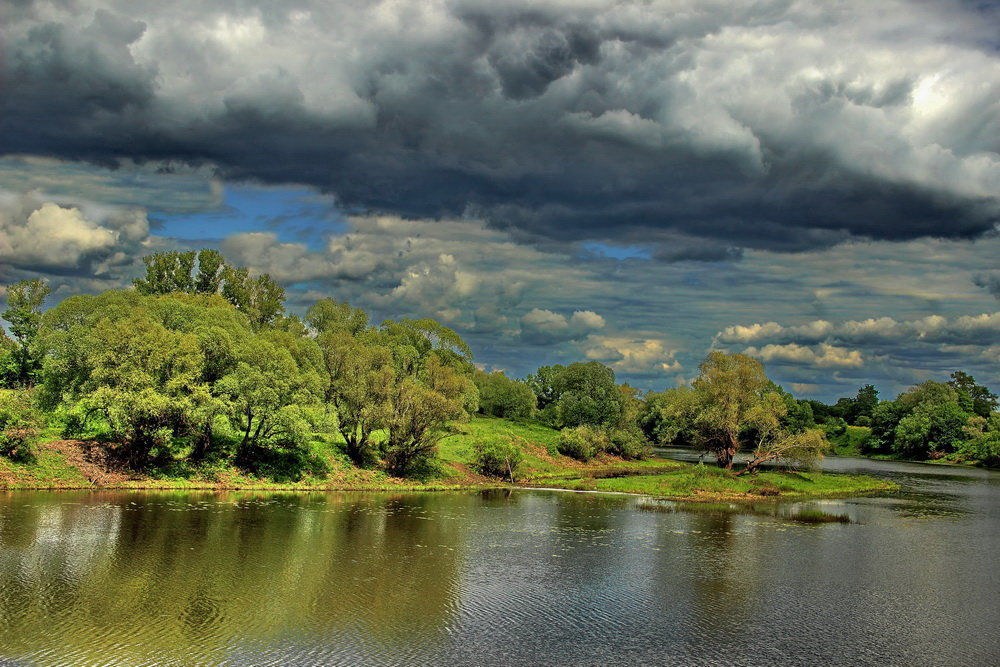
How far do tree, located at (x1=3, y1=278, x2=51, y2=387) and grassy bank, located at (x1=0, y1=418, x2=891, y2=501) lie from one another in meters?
20.3

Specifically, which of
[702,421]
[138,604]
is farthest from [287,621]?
[702,421]

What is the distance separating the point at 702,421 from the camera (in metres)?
92.8

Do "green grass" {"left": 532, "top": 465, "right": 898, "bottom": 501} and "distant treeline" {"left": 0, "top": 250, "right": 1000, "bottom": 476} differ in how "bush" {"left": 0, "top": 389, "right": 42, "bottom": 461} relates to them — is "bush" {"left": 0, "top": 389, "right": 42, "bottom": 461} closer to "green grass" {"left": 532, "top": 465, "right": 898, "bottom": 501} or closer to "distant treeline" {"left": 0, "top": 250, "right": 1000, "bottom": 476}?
"distant treeline" {"left": 0, "top": 250, "right": 1000, "bottom": 476}

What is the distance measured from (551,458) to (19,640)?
3390 inches

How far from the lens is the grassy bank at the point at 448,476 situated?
6003 centimetres

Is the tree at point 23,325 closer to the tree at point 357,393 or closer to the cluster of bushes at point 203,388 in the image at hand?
the cluster of bushes at point 203,388

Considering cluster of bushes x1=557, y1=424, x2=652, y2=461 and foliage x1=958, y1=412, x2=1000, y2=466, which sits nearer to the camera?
cluster of bushes x1=557, y1=424, x2=652, y2=461

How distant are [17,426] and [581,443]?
7361 centimetres

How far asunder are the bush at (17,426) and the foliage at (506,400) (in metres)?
92.6

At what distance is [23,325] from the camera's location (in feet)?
262

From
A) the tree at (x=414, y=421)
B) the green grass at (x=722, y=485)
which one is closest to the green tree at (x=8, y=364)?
the tree at (x=414, y=421)

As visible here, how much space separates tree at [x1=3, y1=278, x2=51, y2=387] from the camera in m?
78.9

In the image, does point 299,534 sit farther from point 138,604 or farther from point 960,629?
point 960,629

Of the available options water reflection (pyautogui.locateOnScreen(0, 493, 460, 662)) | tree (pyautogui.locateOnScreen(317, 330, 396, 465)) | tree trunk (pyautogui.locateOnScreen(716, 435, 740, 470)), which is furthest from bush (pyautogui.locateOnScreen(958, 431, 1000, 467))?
water reflection (pyautogui.locateOnScreen(0, 493, 460, 662))
